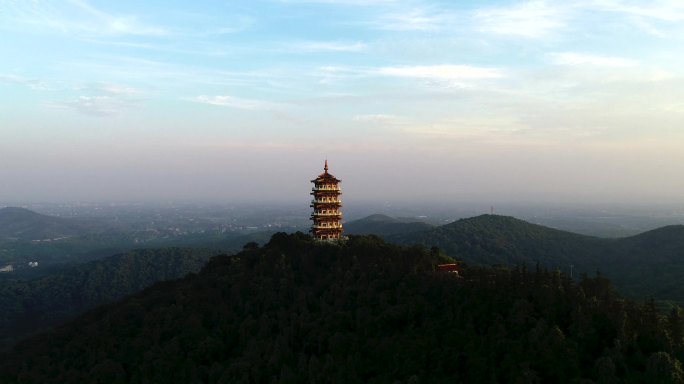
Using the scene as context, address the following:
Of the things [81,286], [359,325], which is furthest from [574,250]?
[81,286]

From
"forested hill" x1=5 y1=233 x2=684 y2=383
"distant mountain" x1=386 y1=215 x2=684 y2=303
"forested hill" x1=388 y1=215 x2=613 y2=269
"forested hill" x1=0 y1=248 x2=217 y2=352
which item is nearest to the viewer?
"forested hill" x1=5 y1=233 x2=684 y2=383

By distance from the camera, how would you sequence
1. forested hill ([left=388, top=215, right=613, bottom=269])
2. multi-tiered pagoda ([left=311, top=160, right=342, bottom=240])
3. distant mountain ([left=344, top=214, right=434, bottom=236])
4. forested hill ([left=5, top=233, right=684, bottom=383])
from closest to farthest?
forested hill ([left=5, top=233, right=684, bottom=383]) < multi-tiered pagoda ([left=311, top=160, right=342, bottom=240]) < forested hill ([left=388, top=215, right=613, bottom=269]) < distant mountain ([left=344, top=214, right=434, bottom=236])

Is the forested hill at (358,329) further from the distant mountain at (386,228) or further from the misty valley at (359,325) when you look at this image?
the distant mountain at (386,228)

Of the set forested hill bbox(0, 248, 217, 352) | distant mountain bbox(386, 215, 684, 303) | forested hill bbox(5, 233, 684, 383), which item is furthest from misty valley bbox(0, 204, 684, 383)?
forested hill bbox(0, 248, 217, 352)

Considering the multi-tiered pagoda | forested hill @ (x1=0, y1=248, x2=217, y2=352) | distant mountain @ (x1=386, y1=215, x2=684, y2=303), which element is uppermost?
the multi-tiered pagoda

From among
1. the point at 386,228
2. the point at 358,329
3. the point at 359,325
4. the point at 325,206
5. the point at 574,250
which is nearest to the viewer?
the point at 358,329

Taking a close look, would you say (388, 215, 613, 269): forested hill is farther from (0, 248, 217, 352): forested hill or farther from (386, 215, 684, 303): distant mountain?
(0, 248, 217, 352): forested hill

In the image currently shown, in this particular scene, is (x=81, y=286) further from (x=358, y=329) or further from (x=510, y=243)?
(x=510, y=243)

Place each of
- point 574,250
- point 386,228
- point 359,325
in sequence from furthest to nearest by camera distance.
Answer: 1. point 386,228
2. point 574,250
3. point 359,325
